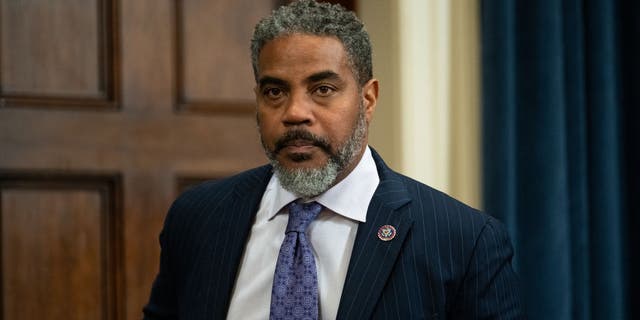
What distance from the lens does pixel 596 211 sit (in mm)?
2314

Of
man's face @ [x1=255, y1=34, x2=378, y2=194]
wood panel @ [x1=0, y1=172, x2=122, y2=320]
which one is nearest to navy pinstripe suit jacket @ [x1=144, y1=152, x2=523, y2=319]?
man's face @ [x1=255, y1=34, x2=378, y2=194]

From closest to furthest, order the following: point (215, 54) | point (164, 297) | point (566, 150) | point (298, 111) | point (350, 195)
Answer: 1. point (298, 111)
2. point (350, 195)
3. point (164, 297)
4. point (566, 150)
5. point (215, 54)

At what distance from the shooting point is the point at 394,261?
61.7 inches

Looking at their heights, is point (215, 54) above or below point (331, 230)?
above

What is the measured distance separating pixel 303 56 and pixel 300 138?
0.45ft

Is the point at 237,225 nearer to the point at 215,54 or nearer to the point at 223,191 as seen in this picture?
the point at 223,191

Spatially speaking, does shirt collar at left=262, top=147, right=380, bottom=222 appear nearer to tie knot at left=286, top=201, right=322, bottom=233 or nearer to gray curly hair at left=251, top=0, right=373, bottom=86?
tie knot at left=286, top=201, right=322, bottom=233

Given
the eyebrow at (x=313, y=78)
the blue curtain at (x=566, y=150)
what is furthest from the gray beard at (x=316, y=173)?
the blue curtain at (x=566, y=150)

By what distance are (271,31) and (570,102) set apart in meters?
1.00

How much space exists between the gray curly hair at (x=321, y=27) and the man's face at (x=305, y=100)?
1 cm

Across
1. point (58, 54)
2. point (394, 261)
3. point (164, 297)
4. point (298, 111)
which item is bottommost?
point (164, 297)

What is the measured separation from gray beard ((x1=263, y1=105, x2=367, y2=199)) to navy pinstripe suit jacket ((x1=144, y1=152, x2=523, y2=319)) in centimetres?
9

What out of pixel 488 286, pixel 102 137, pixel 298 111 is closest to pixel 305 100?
pixel 298 111

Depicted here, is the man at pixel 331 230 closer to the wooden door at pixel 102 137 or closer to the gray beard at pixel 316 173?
the gray beard at pixel 316 173
